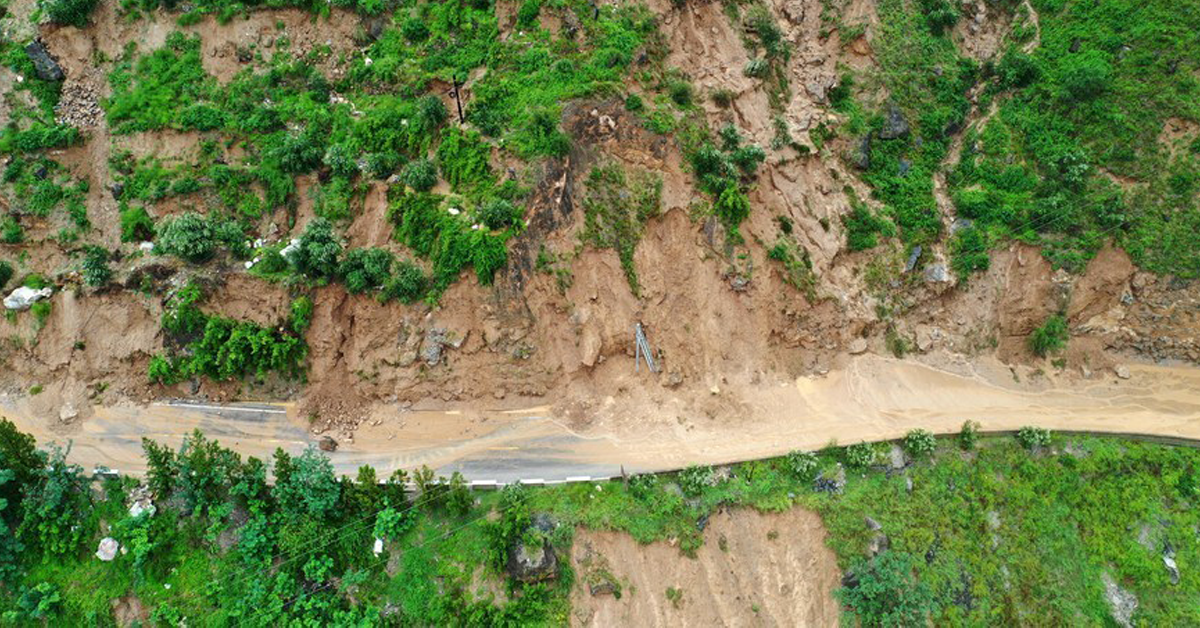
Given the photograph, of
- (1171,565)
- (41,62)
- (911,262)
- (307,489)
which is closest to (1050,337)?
(911,262)

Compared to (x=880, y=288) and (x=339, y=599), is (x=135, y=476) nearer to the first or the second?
(x=339, y=599)

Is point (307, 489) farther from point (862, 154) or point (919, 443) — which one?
point (862, 154)

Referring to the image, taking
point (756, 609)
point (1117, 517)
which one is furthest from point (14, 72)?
point (1117, 517)

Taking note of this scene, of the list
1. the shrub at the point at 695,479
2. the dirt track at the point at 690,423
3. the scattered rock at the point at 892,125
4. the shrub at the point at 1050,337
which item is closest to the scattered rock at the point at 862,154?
the scattered rock at the point at 892,125

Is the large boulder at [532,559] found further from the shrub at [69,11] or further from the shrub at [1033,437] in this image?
the shrub at [69,11]

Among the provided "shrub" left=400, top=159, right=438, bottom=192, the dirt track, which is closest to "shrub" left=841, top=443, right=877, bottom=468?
the dirt track
